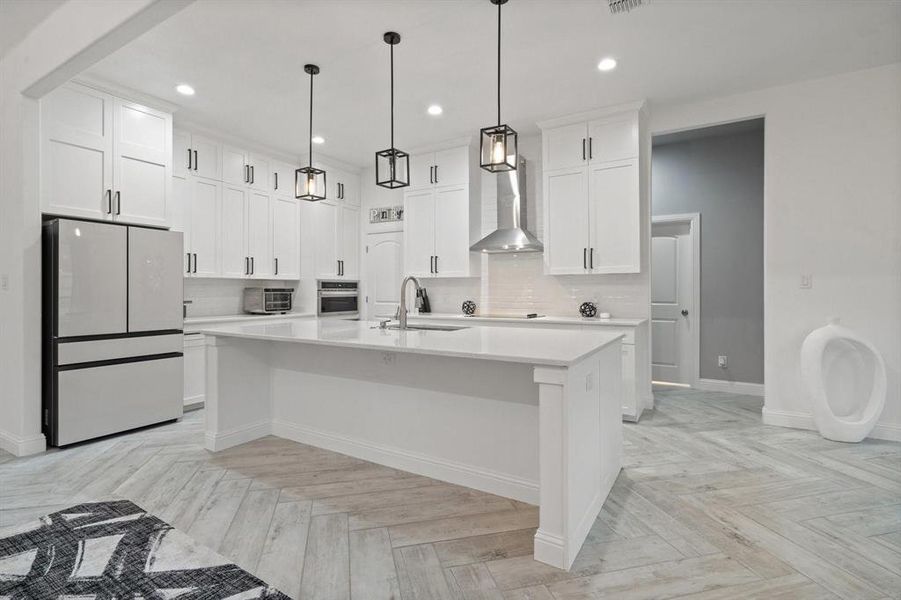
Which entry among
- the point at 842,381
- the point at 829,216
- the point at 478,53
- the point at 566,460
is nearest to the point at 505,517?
the point at 566,460

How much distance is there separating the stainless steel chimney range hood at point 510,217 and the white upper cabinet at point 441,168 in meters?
0.43

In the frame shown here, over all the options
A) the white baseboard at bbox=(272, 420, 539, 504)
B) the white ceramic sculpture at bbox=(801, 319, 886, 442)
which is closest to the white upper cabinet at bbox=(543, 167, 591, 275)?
the white ceramic sculpture at bbox=(801, 319, 886, 442)

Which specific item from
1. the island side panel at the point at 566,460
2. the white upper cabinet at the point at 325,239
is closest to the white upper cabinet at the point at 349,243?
the white upper cabinet at the point at 325,239

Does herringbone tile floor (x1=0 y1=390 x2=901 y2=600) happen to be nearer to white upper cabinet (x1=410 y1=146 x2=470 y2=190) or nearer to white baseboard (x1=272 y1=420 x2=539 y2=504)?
white baseboard (x1=272 y1=420 x2=539 y2=504)

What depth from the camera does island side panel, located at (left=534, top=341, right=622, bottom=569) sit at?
1910 mm

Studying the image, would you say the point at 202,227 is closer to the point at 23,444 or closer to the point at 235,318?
the point at 235,318

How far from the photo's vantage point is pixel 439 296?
19.0 ft

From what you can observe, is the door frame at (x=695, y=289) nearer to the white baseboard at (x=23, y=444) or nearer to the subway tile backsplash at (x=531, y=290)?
the subway tile backsplash at (x=531, y=290)

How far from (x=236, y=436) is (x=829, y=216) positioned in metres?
4.98

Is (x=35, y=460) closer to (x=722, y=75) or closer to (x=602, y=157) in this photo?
(x=602, y=157)

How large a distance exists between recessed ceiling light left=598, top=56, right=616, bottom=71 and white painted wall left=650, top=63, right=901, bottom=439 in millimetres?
1314

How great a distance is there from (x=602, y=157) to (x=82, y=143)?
4382 mm

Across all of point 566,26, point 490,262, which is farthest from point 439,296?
point 566,26

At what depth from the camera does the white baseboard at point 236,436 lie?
326 centimetres
